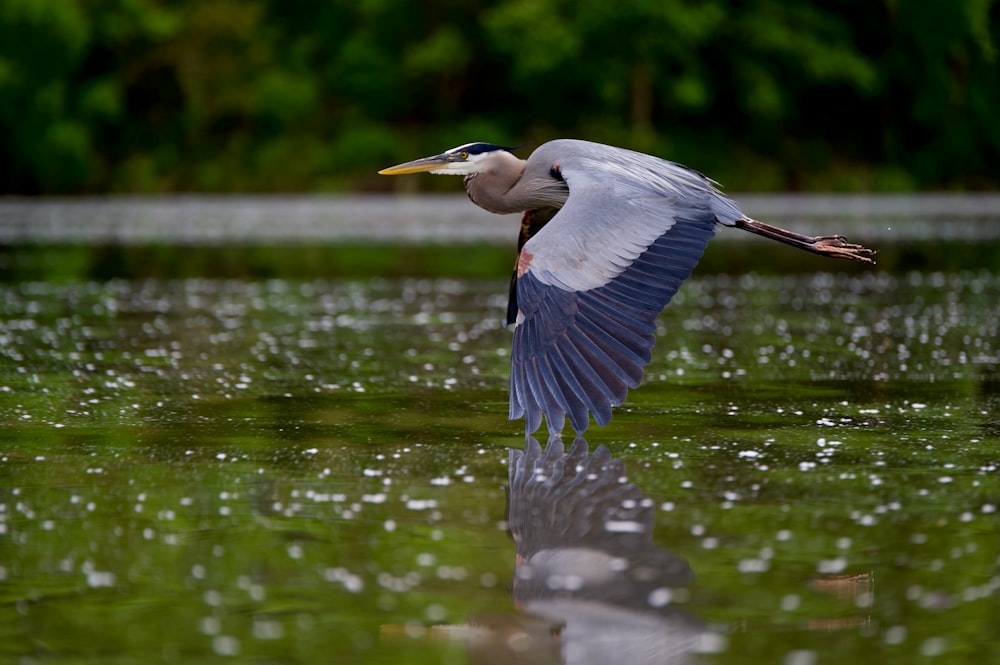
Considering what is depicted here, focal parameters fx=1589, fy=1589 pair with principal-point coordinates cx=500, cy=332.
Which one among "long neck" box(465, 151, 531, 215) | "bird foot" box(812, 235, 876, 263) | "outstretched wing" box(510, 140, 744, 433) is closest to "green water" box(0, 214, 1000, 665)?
"outstretched wing" box(510, 140, 744, 433)

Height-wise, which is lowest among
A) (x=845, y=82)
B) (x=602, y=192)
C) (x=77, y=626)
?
(x=77, y=626)

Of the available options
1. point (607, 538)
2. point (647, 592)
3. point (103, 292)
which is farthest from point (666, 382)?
point (103, 292)

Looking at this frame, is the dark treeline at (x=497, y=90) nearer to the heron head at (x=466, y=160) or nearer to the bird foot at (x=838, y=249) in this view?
→ the bird foot at (x=838, y=249)

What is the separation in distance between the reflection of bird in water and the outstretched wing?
0.91ft

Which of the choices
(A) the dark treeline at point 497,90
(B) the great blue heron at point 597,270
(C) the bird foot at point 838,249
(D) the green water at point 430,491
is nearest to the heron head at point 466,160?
(B) the great blue heron at point 597,270

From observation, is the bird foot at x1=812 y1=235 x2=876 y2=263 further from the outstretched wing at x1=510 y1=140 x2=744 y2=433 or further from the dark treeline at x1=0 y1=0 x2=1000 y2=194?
the dark treeline at x1=0 y1=0 x2=1000 y2=194

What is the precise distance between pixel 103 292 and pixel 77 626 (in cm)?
986

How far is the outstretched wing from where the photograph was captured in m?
5.61

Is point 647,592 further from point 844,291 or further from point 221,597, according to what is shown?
point 844,291

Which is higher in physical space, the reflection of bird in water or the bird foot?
the bird foot

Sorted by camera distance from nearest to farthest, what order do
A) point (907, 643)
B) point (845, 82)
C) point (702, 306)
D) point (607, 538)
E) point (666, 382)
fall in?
point (907, 643) < point (607, 538) < point (666, 382) < point (702, 306) < point (845, 82)

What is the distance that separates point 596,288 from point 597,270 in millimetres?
77

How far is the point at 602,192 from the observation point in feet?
20.6

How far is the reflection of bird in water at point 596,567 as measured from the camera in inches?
135
